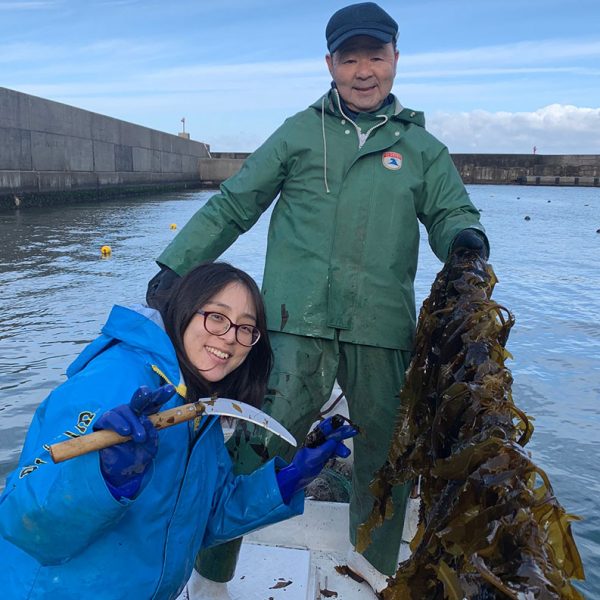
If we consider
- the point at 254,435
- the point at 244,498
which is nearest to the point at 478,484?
the point at 244,498

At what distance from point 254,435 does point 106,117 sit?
99.5 ft

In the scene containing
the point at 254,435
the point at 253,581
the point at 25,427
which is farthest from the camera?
the point at 25,427

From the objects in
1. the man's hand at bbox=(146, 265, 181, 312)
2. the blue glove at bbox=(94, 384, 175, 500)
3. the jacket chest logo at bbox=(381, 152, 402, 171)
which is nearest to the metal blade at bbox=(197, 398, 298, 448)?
the blue glove at bbox=(94, 384, 175, 500)

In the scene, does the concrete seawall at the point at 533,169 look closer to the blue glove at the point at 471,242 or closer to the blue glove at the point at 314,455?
the blue glove at the point at 471,242

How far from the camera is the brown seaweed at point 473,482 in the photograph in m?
1.24

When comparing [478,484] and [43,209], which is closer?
[478,484]

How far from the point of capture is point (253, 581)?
3191mm

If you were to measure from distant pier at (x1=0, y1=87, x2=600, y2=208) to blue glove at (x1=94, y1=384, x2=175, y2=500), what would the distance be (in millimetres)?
21950

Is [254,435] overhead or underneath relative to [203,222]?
underneath

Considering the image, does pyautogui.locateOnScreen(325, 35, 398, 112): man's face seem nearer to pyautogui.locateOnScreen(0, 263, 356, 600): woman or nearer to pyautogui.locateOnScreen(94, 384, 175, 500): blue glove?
pyautogui.locateOnScreen(0, 263, 356, 600): woman

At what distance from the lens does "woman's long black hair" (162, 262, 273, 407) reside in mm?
2156

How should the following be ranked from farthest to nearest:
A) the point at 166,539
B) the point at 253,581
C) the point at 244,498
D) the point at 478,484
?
the point at 253,581 < the point at 244,498 < the point at 166,539 < the point at 478,484

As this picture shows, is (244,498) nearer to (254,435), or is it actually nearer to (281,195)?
(254,435)

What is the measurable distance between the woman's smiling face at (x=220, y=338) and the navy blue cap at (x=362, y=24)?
140cm
